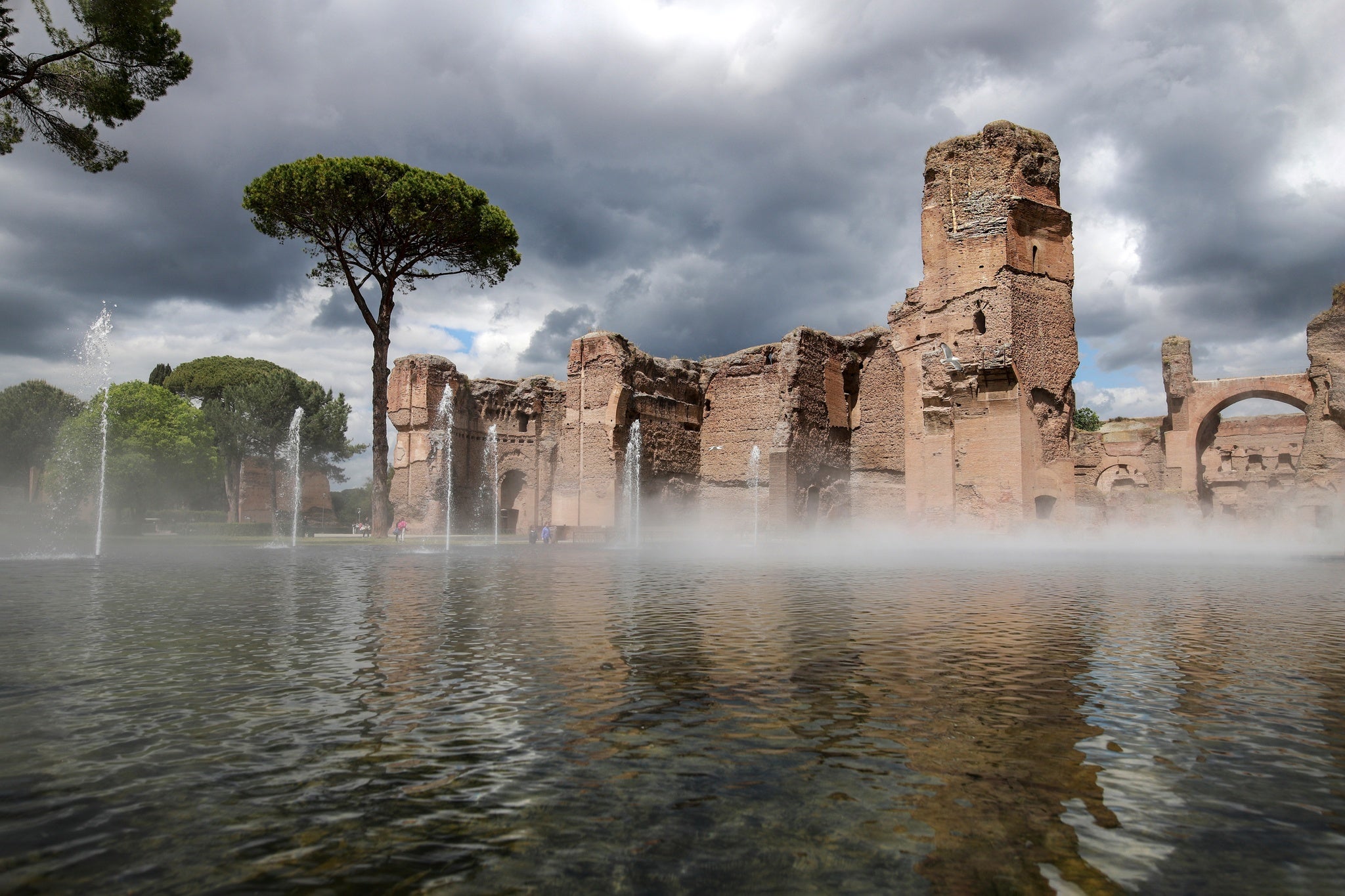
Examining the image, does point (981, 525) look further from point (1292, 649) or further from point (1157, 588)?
point (1292, 649)

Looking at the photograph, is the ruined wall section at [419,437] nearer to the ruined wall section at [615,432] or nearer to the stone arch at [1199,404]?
the ruined wall section at [615,432]

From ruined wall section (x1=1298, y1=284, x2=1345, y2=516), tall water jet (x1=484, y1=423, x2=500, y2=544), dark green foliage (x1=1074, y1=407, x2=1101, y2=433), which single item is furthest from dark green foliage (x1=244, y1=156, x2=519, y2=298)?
dark green foliage (x1=1074, y1=407, x2=1101, y2=433)

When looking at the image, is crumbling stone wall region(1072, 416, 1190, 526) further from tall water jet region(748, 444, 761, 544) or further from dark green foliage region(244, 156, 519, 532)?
dark green foliage region(244, 156, 519, 532)

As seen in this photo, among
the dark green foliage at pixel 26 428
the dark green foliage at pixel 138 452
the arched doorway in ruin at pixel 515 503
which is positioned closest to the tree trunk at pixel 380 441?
the arched doorway in ruin at pixel 515 503

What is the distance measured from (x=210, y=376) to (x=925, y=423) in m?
43.1

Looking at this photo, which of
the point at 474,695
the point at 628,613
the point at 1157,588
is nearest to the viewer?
the point at 474,695

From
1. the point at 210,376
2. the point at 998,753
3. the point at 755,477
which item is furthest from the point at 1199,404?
the point at 210,376

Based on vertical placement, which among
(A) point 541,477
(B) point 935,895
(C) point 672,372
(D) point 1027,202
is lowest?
(B) point 935,895

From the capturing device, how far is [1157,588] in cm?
902

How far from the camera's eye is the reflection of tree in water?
207cm

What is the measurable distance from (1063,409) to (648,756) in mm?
18213

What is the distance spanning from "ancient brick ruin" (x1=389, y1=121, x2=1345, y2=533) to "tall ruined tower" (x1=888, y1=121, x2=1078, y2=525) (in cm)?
4

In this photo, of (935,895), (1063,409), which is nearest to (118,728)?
(935,895)

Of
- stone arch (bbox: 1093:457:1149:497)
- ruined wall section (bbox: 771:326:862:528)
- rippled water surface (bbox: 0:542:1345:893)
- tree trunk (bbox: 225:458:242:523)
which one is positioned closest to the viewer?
rippled water surface (bbox: 0:542:1345:893)
